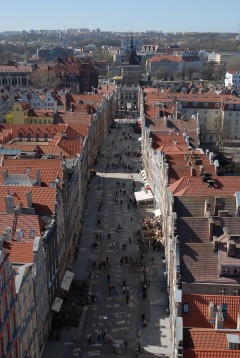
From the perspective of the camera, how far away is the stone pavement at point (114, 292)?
4950 centimetres

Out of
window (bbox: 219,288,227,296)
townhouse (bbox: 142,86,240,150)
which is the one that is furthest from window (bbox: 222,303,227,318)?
townhouse (bbox: 142,86,240,150)

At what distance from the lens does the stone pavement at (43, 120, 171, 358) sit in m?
49.5

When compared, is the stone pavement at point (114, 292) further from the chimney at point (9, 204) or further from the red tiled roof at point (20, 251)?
the chimney at point (9, 204)

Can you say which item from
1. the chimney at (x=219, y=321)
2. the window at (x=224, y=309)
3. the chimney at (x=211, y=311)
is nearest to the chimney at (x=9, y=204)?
the chimney at (x=211, y=311)

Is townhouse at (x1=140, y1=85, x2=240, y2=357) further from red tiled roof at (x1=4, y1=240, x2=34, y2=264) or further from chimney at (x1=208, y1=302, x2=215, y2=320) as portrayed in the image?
red tiled roof at (x1=4, y1=240, x2=34, y2=264)

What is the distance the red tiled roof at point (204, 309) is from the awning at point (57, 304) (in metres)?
16.4

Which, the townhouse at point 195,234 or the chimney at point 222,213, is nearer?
the townhouse at point 195,234

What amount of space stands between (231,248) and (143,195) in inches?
1616

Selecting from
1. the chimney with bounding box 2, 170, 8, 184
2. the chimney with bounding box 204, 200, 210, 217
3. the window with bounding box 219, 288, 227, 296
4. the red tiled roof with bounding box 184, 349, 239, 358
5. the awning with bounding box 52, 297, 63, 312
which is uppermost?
the chimney with bounding box 2, 170, 8, 184

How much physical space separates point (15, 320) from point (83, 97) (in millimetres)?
106147

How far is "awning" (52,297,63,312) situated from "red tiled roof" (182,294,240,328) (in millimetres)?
16444

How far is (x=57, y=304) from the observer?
53.5 meters

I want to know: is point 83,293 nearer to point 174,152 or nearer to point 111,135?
point 174,152

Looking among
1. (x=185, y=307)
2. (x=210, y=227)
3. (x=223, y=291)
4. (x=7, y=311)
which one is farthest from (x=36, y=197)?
(x=223, y=291)
